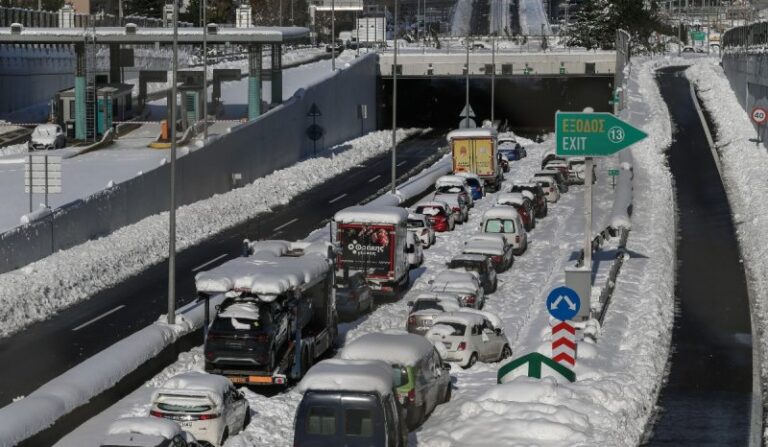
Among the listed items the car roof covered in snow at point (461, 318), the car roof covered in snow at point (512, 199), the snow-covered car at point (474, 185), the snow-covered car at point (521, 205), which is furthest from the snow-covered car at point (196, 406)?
the snow-covered car at point (474, 185)

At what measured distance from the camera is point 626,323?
119 ft

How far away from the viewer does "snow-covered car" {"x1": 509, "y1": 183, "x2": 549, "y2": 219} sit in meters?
59.3

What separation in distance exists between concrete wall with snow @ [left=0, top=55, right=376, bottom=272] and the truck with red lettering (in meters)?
10.3

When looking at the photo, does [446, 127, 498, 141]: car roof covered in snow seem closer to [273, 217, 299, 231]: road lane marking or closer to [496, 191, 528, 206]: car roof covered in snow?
[496, 191, 528, 206]: car roof covered in snow

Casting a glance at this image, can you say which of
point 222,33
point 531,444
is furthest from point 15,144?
point 531,444

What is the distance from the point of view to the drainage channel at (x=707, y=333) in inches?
1090

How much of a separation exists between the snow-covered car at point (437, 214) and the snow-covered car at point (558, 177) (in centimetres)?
1198

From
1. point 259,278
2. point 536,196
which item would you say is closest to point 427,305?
point 259,278

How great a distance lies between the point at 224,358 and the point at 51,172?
800 inches

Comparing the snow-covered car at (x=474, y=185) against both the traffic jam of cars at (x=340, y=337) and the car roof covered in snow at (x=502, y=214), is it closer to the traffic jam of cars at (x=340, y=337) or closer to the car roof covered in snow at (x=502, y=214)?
the traffic jam of cars at (x=340, y=337)

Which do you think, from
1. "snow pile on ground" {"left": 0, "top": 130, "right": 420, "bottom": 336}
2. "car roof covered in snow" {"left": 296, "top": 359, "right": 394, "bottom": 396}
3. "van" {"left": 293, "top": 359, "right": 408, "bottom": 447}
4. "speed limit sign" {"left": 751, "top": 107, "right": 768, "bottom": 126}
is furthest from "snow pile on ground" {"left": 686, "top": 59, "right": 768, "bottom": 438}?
"snow pile on ground" {"left": 0, "top": 130, "right": 420, "bottom": 336}

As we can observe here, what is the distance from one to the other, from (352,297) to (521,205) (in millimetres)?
18357

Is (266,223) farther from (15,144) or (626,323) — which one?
(626,323)

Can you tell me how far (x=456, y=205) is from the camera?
57500mm
